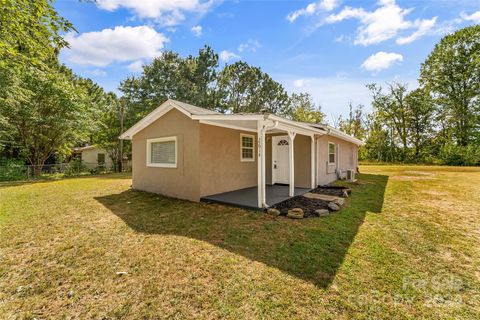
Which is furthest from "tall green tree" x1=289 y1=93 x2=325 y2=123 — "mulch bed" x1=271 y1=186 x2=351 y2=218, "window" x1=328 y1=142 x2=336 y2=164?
"mulch bed" x1=271 y1=186 x2=351 y2=218

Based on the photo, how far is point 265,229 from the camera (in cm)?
483

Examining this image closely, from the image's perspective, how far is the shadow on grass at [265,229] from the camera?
347cm

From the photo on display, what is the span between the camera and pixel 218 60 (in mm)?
23625

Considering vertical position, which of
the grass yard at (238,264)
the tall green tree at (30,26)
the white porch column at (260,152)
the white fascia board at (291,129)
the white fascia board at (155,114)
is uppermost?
the tall green tree at (30,26)

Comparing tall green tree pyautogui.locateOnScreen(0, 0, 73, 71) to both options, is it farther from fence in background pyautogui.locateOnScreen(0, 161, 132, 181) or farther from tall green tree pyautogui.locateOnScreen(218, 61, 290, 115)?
tall green tree pyautogui.locateOnScreen(218, 61, 290, 115)

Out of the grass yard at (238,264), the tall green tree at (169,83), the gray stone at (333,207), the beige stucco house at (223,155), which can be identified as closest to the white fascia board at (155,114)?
the beige stucco house at (223,155)

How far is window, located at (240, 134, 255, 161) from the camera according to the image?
9.01 m

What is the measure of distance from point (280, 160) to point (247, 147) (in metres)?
1.68

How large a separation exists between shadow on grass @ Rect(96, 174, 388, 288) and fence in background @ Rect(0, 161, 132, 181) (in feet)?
36.6

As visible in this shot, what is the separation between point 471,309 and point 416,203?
5491 millimetres

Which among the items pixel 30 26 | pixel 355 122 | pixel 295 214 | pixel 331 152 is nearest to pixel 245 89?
pixel 331 152

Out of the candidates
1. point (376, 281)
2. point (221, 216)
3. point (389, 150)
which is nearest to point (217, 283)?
point (376, 281)

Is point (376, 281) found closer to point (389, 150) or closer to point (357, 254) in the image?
point (357, 254)

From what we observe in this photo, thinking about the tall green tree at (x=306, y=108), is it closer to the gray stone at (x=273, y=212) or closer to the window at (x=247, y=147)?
the window at (x=247, y=147)
